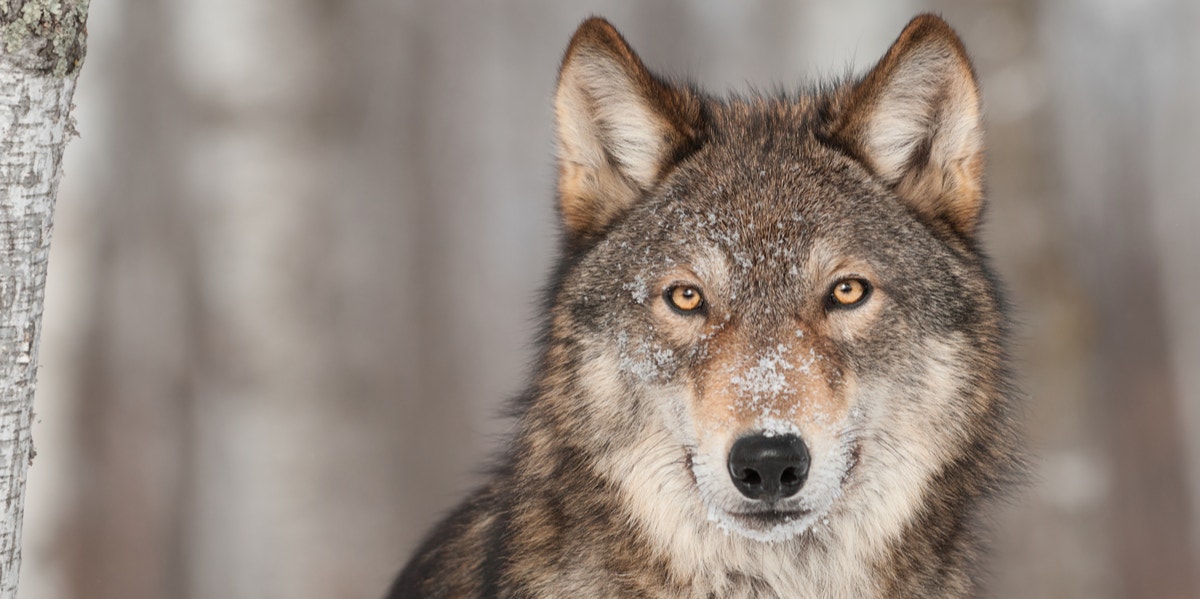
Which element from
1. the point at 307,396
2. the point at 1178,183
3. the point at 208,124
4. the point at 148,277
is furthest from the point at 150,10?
the point at 1178,183

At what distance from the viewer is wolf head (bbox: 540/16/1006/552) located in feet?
9.92

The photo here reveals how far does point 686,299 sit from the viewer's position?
3.21 metres

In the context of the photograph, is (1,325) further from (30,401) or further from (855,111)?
(855,111)

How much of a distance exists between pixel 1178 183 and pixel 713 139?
12494mm

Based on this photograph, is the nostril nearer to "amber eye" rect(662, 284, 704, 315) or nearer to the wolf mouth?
the wolf mouth

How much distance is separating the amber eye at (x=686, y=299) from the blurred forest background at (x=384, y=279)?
768mm

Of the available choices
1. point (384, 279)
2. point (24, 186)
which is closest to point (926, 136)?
point (24, 186)

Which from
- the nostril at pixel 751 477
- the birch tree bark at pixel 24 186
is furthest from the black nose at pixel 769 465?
the birch tree bark at pixel 24 186

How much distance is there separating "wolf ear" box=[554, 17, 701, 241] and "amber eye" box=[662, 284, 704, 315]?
46 cm

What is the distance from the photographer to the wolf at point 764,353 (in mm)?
3062

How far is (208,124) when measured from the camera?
7570mm

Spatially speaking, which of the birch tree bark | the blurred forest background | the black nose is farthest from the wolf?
the birch tree bark

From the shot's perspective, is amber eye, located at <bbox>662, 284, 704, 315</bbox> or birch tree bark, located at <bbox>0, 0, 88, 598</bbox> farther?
amber eye, located at <bbox>662, 284, 704, 315</bbox>

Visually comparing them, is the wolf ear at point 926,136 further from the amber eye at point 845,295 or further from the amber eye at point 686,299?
the amber eye at point 686,299
